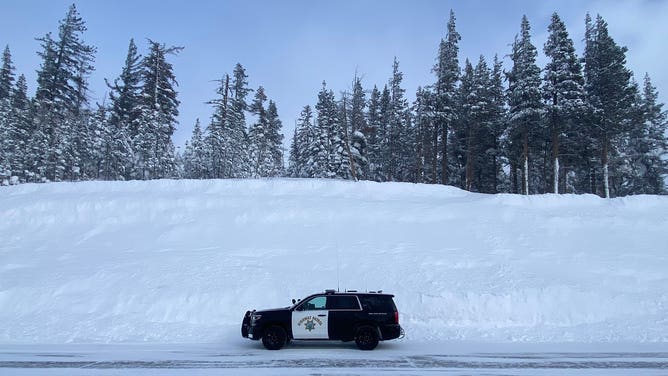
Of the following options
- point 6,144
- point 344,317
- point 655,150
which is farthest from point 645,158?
point 6,144

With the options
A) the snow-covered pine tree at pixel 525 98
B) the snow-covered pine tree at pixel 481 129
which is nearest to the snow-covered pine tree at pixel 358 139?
the snow-covered pine tree at pixel 481 129

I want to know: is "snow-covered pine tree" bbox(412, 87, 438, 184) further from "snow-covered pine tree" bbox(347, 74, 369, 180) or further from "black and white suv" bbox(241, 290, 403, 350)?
"black and white suv" bbox(241, 290, 403, 350)

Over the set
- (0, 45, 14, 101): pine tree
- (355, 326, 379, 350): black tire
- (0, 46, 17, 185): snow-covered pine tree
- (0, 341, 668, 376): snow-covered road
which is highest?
(0, 45, 14, 101): pine tree

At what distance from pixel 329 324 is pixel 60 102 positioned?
1573 inches

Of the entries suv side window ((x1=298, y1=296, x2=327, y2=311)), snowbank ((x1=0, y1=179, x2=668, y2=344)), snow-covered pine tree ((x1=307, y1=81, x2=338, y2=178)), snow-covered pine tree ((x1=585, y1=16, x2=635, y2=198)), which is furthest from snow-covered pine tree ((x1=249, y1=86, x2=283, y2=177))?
suv side window ((x1=298, y1=296, x2=327, y2=311))

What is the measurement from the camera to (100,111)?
4406 centimetres

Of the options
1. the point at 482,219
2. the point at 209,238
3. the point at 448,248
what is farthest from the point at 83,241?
the point at 482,219

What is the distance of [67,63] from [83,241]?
2855 cm

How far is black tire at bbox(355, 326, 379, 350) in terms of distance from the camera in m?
12.0

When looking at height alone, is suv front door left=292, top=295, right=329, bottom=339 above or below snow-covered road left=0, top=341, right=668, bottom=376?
above

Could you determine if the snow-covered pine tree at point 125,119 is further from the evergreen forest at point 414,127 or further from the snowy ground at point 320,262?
the snowy ground at point 320,262

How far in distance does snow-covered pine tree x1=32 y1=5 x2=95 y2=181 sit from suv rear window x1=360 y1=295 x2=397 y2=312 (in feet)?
118

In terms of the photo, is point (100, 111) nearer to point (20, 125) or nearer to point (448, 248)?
point (20, 125)

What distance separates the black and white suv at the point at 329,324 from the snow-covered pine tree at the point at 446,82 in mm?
29337
